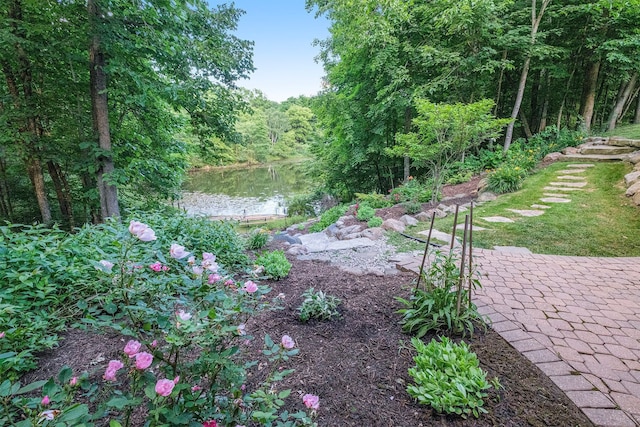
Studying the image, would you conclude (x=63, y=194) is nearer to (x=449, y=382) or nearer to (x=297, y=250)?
(x=297, y=250)

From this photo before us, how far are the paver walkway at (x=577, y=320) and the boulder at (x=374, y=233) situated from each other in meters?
1.15

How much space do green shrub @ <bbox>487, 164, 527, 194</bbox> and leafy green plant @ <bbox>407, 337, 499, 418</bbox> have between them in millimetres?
5100

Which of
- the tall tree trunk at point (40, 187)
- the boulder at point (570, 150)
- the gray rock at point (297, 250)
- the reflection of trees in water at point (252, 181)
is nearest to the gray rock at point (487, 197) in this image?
the boulder at point (570, 150)

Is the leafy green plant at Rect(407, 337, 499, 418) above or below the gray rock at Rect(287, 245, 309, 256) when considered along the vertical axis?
above

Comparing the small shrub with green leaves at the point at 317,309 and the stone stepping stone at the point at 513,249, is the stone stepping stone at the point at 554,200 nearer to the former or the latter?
the stone stepping stone at the point at 513,249

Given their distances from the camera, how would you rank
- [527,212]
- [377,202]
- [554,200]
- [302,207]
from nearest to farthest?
1. [527,212]
2. [554,200]
3. [377,202]
4. [302,207]

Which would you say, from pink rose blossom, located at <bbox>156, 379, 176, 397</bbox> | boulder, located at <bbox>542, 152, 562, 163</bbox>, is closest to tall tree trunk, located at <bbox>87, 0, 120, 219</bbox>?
pink rose blossom, located at <bbox>156, 379, 176, 397</bbox>

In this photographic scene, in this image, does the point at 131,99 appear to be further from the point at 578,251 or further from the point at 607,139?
the point at 607,139

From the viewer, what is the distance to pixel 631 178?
179 inches

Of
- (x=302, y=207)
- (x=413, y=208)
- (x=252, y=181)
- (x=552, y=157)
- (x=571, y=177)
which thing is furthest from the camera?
(x=252, y=181)

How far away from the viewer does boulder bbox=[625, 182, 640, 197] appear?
13.6ft

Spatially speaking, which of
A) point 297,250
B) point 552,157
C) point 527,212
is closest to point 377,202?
point 527,212

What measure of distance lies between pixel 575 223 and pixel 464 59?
4.80m

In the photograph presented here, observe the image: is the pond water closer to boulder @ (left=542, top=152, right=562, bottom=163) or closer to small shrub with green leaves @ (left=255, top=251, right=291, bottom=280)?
small shrub with green leaves @ (left=255, top=251, right=291, bottom=280)
